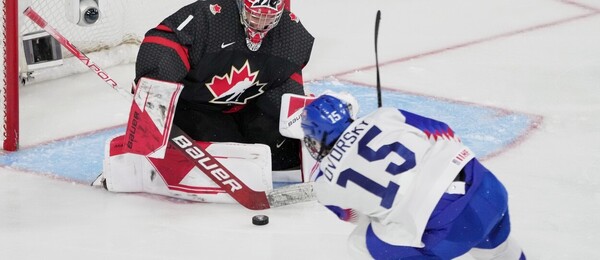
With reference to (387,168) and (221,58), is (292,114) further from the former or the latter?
(387,168)

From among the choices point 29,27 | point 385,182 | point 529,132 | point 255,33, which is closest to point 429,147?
point 385,182

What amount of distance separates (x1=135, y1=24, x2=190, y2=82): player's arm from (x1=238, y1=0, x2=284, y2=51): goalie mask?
19cm

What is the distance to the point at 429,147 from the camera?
2.52m

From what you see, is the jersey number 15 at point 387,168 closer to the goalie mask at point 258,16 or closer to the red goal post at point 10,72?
the goalie mask at point 258,16

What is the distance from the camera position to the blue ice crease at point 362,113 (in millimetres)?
3705

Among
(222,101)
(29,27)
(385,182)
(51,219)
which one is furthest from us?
(29,27)

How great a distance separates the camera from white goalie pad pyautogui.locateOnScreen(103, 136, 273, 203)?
3387 mm

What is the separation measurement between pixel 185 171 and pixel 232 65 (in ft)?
1.09

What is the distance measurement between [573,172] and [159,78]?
52.0 inches

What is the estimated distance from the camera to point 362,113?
4.23 metres

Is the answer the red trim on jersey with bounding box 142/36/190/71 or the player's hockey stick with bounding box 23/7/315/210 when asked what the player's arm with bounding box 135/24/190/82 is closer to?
the red trim on jersey with bounding box 142/36/190/71

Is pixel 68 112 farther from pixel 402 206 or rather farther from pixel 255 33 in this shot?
pixel 402 206

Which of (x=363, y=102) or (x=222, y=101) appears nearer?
(x=222, y=101)

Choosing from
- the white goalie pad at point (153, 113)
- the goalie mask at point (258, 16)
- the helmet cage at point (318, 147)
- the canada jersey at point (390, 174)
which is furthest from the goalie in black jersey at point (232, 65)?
the canada jersey at point (390, 174)
